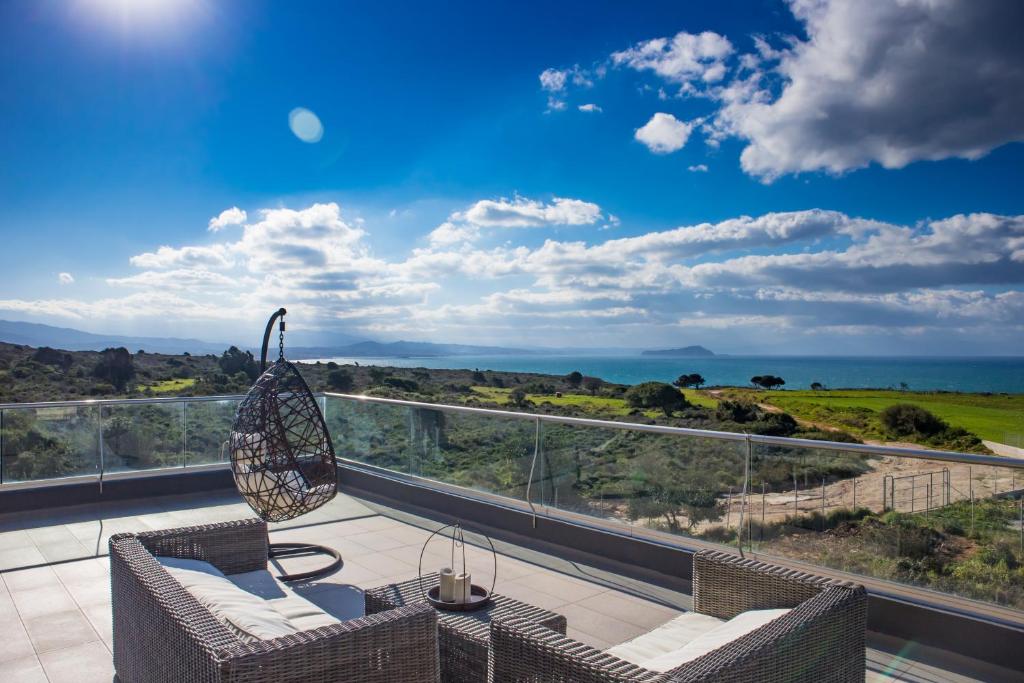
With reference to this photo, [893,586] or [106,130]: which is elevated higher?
[106,130]

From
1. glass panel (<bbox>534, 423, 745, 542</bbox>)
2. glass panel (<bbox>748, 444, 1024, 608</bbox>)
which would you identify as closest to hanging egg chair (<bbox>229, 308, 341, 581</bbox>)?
glass panel (<bbox>534, 423, 745, 542</bbox>)

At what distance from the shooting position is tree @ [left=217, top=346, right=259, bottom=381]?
2773cm

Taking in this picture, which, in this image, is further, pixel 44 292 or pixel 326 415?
pixel 44 292

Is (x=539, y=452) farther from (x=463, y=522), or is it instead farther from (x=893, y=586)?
(x=893, y=586)

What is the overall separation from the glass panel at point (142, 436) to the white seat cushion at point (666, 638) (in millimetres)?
6330

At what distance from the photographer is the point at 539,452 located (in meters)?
5.85

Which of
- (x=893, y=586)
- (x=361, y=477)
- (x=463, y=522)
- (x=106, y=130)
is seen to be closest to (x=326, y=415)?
(x=361, y=477)

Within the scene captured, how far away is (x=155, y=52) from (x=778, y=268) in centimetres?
2507

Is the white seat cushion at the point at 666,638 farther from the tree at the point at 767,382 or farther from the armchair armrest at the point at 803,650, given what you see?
the tree at the point at 767,382

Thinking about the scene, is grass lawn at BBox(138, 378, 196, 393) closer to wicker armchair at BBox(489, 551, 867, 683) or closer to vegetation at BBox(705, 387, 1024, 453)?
wicker armchair at BBox(489, 551, 867, 683)

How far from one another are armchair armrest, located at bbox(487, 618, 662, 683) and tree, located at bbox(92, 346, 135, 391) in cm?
2676

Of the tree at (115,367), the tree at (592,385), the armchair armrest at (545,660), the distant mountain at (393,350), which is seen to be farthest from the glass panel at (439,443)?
the tree at (592,385)

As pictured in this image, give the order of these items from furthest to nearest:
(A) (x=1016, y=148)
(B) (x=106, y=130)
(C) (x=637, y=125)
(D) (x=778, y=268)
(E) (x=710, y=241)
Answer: (A) (x=1016, y=148)
(D) (x=778, y=268)
(E) (x=710, y=241)
(C) (x=637, y=125)
(B) (x=106, y=130)

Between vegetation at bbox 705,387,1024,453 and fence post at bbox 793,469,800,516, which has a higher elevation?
fence post at bbox 793,469,800,516
